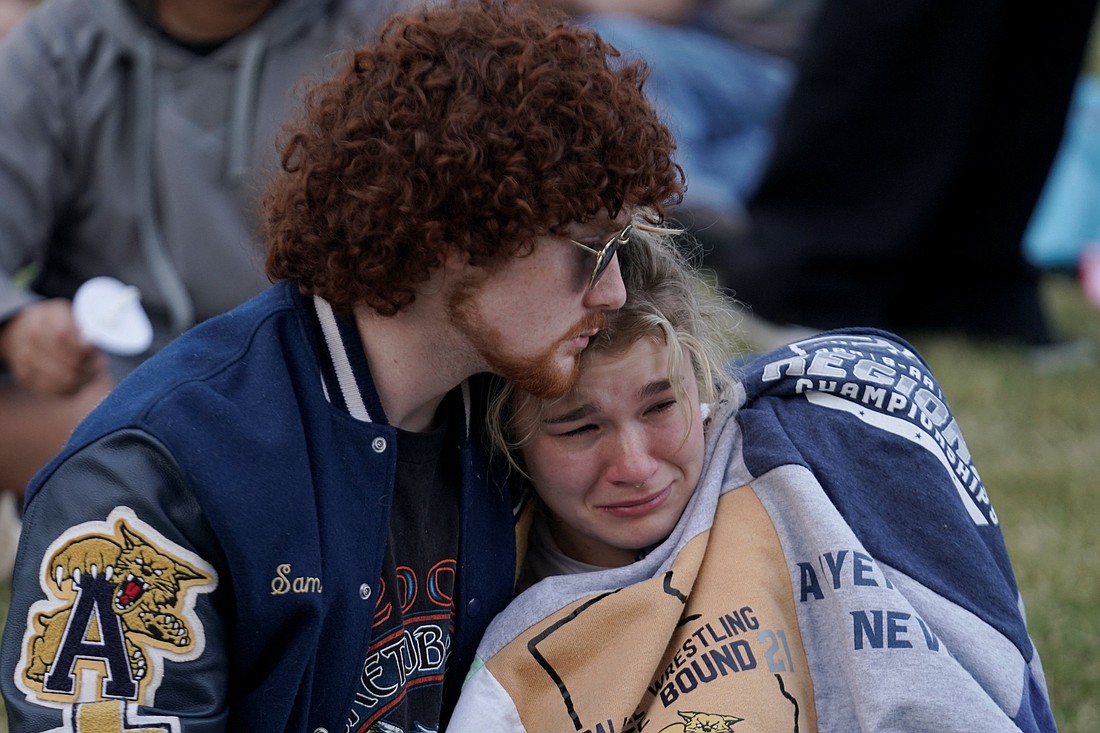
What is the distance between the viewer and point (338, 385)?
1.88m

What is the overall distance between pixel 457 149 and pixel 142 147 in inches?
60.4

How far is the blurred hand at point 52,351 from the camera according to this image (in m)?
2.63

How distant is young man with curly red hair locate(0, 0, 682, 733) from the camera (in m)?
1.67

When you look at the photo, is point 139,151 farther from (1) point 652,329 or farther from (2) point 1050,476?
(2) point 1050,476

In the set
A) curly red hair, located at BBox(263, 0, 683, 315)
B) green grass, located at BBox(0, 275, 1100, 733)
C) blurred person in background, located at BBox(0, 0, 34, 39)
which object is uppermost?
curly red hair, located at BBox(263, 0, 683, 315)

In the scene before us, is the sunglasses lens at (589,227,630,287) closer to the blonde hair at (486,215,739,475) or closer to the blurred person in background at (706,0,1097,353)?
the blonde hair at (486,215,739,475)

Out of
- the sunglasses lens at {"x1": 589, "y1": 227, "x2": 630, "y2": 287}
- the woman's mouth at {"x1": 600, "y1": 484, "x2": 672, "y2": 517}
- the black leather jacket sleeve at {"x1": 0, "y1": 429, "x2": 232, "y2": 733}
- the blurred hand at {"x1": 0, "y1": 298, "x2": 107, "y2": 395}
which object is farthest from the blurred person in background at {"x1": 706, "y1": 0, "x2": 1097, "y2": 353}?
the black leather jacket sleeve at {"x1": 0, "y1": 429, "x2": 232, "y2": 733}

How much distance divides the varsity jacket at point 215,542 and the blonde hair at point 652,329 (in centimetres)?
26

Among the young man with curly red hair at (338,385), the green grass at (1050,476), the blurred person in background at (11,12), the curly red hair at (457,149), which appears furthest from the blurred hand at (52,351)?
the blurred person in background at (11,12)

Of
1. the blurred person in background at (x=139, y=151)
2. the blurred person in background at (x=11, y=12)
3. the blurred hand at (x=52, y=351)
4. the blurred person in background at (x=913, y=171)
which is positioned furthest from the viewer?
the blurred person in background at (x=913, y=171)

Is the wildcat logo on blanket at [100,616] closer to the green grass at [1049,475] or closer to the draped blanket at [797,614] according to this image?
the draped blanket at [797,614]

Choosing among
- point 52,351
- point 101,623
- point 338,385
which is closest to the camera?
point 101,623

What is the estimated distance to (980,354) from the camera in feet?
16.9

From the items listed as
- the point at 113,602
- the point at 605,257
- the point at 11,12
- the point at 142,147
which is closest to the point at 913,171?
the point at 142,147
